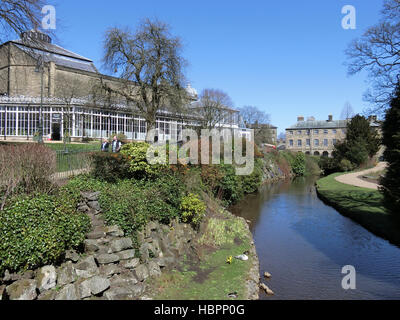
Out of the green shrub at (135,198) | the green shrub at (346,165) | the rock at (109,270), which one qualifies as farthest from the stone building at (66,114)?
the green shrub at (346,165)

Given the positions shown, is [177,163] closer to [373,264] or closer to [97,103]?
[373,264]

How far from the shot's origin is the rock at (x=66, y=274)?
6.22 m

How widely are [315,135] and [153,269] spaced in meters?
75.9

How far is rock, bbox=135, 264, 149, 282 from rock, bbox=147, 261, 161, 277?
0.52 ft

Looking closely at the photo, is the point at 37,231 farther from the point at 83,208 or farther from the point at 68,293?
the point at 83,208

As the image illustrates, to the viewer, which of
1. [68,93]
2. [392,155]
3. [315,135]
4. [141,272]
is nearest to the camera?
[141,272]

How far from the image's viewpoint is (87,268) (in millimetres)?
6742

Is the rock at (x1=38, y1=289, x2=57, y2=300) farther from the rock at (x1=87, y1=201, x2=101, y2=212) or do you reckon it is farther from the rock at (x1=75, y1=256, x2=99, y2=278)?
the rock at (x1=87, y1=201, x2=101, y2=212)

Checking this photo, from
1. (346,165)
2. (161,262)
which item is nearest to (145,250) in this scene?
(161,262)

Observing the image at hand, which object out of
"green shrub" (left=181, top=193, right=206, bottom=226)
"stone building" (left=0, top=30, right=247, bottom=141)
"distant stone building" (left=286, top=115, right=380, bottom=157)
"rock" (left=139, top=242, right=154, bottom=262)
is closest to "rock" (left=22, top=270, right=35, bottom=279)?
"rock" (left=139, top=242, right=154, bottom=262)

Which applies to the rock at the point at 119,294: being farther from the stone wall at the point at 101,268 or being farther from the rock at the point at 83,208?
the rock at the point at 83,208

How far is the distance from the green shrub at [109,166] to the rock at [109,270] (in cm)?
471

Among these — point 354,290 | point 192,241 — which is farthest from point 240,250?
point 354,290

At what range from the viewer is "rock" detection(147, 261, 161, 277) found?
25.5 ft
